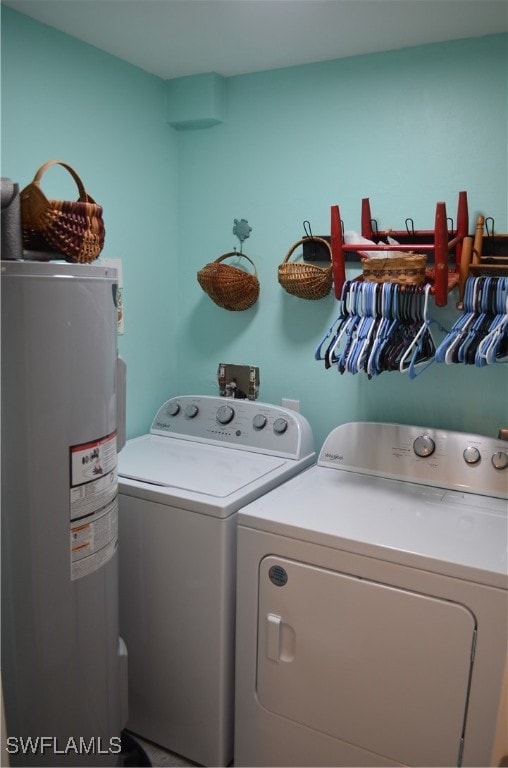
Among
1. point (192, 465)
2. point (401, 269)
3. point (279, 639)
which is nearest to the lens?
point (279, 639)

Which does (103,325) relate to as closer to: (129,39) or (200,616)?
(200,616)

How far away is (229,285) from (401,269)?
75 cm

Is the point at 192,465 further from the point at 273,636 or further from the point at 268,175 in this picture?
the point at 268,175

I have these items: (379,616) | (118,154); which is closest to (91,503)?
(379,616)

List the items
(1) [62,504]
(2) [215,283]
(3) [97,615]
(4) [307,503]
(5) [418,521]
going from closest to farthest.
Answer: (1) [62,504]
(3) [97,615]
(5) [418,521]
(4) [307,503]
(2) [215,283]

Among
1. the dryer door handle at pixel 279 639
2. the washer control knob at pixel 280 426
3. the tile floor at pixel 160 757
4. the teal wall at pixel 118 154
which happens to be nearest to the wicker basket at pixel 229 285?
the teal wall at pixel 118 154

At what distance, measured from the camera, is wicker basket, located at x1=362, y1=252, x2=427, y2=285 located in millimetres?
1836

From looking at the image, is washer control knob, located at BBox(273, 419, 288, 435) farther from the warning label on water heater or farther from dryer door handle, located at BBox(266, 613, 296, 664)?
the warning label on water heater

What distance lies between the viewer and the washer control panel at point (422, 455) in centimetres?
190

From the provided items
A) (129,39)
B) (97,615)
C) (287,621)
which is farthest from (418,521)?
(129,39)

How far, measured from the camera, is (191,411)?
97.5 inches

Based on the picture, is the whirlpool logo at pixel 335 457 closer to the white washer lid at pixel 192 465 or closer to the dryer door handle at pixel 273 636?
the white washer lid at pixel 192 465

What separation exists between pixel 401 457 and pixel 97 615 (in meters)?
1.09

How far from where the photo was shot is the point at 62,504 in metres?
1.41
